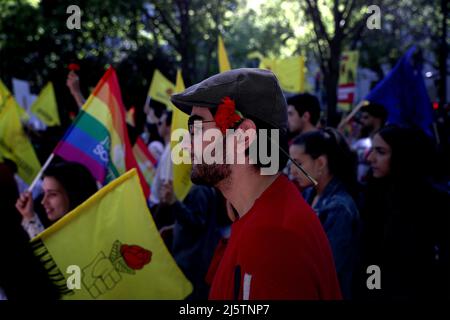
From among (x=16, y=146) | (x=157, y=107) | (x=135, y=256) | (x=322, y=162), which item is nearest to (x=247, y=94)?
(x=135, y=256)

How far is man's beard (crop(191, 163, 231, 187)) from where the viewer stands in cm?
217

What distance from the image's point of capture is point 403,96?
6090mm

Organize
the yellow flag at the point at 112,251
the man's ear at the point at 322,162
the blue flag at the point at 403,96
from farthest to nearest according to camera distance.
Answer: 1. the blue flag at the point at 403,96
2. the man's ear at the point at 322,162
3. the yellow flag at the point at 112,251

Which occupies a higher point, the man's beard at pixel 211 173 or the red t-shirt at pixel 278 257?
the man's beard at pixel 211 173

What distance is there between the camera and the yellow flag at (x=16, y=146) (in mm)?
5707

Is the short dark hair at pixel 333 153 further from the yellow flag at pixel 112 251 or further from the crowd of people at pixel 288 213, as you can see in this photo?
the yellow flag at pixel 112 251

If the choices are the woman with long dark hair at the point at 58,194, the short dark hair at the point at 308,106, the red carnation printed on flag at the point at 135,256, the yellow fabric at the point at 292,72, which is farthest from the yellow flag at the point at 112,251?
the yellow fabric at the point at 292,72

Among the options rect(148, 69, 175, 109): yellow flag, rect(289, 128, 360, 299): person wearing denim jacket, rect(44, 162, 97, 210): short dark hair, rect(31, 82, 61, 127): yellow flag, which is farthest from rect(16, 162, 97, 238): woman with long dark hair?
rect(31, 82, 61, 127): yellow flag

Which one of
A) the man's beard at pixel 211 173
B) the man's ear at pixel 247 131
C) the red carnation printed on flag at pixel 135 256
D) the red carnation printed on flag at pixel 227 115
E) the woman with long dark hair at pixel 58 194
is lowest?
the red carnation printed on flag at pixel 135 256

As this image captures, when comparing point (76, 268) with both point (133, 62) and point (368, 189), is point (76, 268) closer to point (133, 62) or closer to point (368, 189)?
point (368, 189)

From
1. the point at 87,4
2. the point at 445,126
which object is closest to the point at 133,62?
the point at 87,4

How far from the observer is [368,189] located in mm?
4199

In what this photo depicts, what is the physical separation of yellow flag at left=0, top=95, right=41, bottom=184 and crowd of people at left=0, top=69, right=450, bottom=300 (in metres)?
0.15
